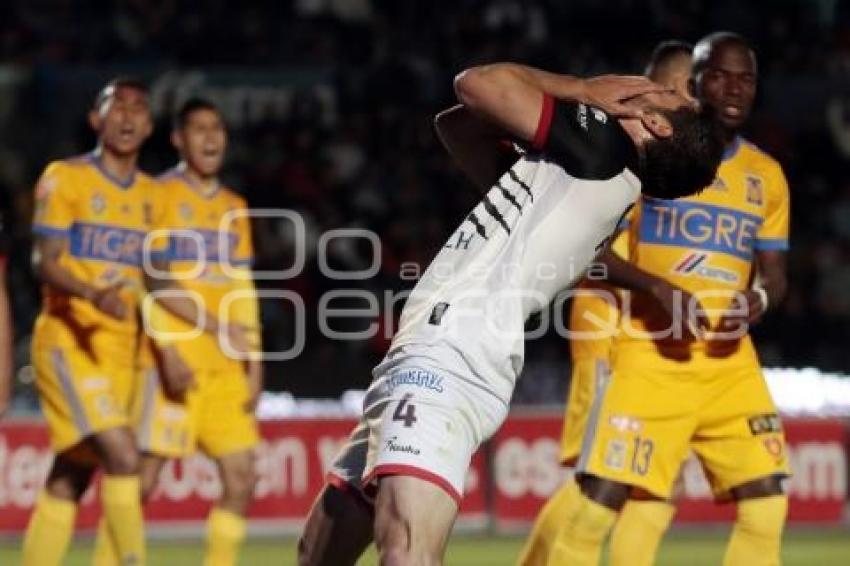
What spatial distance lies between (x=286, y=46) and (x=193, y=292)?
31.1ft

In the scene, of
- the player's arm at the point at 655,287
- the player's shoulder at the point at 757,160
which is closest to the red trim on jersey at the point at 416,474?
the player's arm at the point at 655,287

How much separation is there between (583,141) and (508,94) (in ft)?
0.92

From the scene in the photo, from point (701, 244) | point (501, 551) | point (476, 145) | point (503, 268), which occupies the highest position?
point (476, 145)

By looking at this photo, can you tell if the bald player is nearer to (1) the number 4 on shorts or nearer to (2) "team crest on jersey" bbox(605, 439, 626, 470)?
(2) "team crest on jersey" bbox(605, 439, 626, 470)

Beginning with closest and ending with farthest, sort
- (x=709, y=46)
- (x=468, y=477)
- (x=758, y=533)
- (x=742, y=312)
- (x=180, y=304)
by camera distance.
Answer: (x=758, y=533)
(x=742, y=312)
(x=709, y=46)
(x=180, y=304)
(x=468, y=477)

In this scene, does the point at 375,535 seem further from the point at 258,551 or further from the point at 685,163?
the point at 258,551

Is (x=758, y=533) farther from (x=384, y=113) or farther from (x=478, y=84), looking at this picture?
(x=384, y=113)

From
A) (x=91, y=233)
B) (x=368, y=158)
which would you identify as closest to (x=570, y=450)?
(x=91, y=233)

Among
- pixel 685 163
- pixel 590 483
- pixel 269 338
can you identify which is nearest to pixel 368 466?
pixel 685 163

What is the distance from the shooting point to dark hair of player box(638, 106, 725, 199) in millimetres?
5570

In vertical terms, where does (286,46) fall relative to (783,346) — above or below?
above

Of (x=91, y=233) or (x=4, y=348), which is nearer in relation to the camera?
(x=4, y=348)

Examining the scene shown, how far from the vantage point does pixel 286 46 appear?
18.8 metres

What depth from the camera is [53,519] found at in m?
8.57
